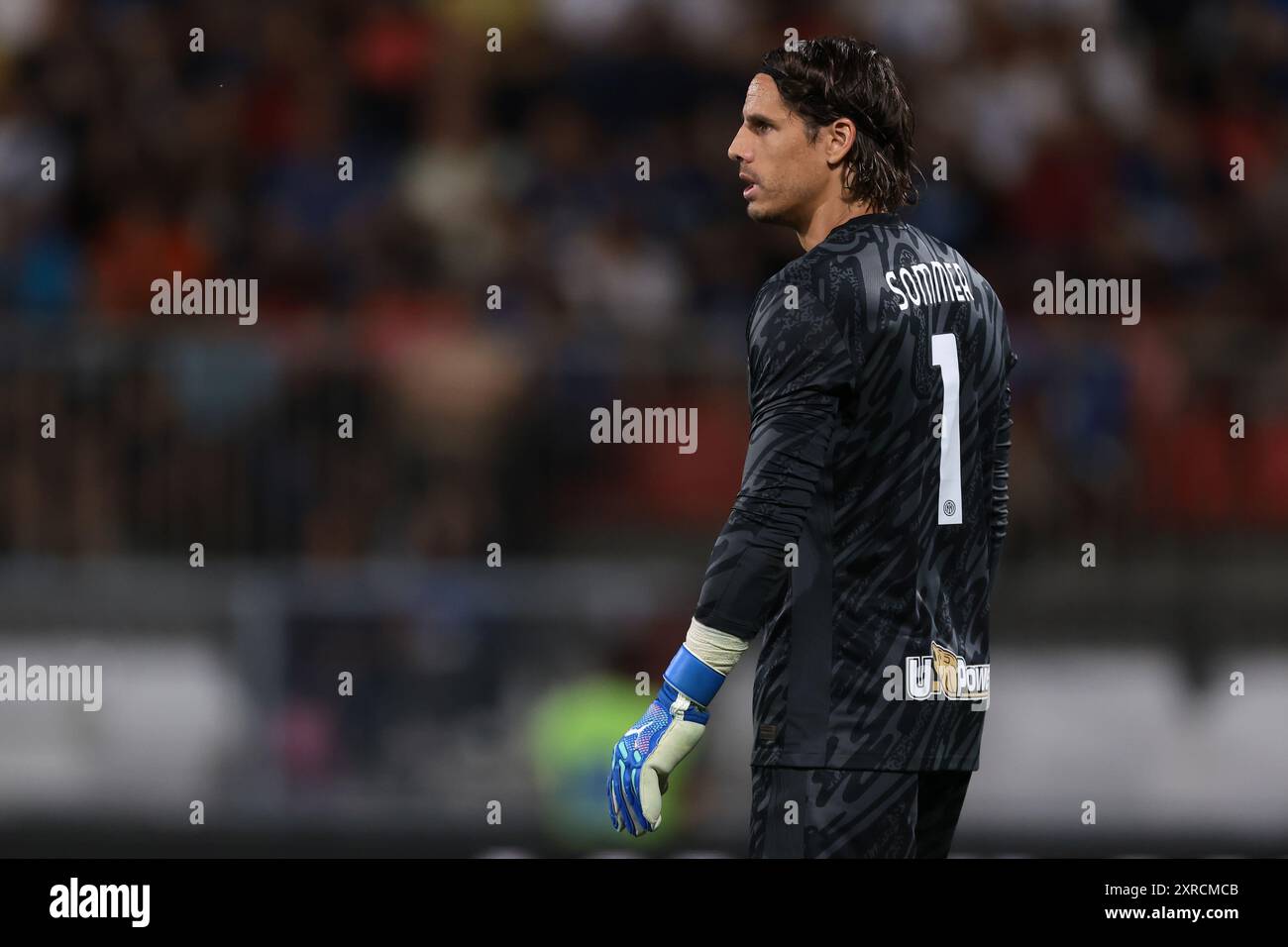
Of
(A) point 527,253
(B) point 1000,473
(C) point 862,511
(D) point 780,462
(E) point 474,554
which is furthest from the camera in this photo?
(A) point 527,253

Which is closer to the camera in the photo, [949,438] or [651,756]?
[651,756]

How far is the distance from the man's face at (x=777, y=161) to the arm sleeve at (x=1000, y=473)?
56 cm

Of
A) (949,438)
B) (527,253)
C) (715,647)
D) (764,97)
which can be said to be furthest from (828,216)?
(527,253)

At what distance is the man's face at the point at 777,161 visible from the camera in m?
4.34

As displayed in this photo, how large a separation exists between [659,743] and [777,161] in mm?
1260

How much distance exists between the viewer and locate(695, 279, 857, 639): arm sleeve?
4.04 meters

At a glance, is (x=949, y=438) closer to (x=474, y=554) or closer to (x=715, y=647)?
(x=715, y=647)

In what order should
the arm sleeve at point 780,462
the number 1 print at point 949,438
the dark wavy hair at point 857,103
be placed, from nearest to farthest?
the arm sleeve at point 780,462
the number 1 print at point 949,438
the dark wavy hair at point 857,103

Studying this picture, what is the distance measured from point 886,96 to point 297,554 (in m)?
5.08

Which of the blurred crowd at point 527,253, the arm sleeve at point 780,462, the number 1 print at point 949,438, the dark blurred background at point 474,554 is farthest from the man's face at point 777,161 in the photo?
the blurred crowd at point 527,253

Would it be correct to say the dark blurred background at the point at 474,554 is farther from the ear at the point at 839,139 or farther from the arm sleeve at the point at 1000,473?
the ear at the point at 839,139

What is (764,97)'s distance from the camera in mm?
4395

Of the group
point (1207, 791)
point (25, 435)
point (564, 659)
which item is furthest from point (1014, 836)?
point (25, 435)

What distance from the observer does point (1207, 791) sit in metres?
8.93
